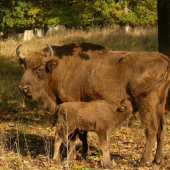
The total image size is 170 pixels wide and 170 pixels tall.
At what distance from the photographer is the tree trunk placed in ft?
37.3

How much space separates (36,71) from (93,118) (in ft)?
6.43

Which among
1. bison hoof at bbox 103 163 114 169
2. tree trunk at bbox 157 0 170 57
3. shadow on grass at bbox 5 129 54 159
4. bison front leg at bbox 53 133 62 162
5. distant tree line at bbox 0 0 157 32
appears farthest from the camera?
distant tree line at bbox 0 0 157 32

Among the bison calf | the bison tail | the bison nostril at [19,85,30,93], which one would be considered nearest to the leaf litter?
the bison calf

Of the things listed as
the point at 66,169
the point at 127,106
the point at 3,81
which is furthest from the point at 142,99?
the point at 3,81

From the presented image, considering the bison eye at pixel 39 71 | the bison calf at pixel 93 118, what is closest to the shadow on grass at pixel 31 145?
the bison calf at pixel 93 118

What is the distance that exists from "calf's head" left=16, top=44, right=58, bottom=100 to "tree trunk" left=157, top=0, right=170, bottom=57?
425cm

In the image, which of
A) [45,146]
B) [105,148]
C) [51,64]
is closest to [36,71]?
[51,64]

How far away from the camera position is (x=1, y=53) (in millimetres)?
23469

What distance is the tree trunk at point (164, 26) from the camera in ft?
A: 37.3

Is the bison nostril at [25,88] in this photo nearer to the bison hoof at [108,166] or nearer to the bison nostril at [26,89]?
the bison nostril at [26,89]

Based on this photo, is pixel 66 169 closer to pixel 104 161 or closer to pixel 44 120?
pixel 104 161

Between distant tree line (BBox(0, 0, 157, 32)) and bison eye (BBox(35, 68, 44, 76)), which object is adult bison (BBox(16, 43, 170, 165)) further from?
distant tree line (BBox(0, 0, 157, 32))

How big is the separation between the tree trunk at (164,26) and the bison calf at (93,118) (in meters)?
4.32

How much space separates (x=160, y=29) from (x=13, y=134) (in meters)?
5.41
